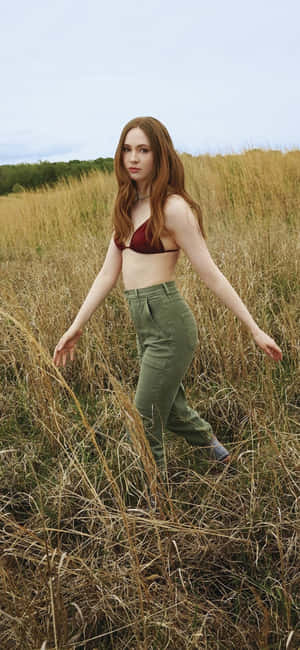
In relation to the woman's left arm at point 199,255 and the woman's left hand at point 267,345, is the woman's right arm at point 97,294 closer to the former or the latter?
the woman's left arm at point 199,255

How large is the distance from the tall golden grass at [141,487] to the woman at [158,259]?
179 millimetres

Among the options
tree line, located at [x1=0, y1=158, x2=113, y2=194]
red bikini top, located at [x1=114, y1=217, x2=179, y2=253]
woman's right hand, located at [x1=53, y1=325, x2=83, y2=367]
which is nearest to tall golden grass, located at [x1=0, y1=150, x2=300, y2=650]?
woman's right hand, located at [x1=53, y1=325, x2=83, y2=367]

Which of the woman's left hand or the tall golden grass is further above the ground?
the woman's left hand

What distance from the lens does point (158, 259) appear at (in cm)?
150

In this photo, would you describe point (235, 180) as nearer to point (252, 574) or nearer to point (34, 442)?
point (34, 442)

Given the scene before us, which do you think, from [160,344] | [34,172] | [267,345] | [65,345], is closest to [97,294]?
[65,345]

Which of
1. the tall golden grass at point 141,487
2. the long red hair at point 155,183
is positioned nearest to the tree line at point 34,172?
the tall golden grass at point 141,487

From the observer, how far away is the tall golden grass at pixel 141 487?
1.21 meters

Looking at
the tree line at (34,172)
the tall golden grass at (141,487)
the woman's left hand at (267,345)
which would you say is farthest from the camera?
the tree line at (34,172)

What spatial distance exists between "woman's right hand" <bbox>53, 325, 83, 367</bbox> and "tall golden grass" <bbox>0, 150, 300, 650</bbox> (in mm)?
95

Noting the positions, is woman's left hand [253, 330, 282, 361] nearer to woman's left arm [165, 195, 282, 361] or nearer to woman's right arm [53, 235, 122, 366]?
woman's left arm [165, 195, 282, 361]

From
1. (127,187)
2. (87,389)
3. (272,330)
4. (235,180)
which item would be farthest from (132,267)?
(235,180)

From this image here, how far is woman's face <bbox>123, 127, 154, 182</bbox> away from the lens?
60.3 inches

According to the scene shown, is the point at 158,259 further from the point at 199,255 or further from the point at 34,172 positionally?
the point at 34,172
